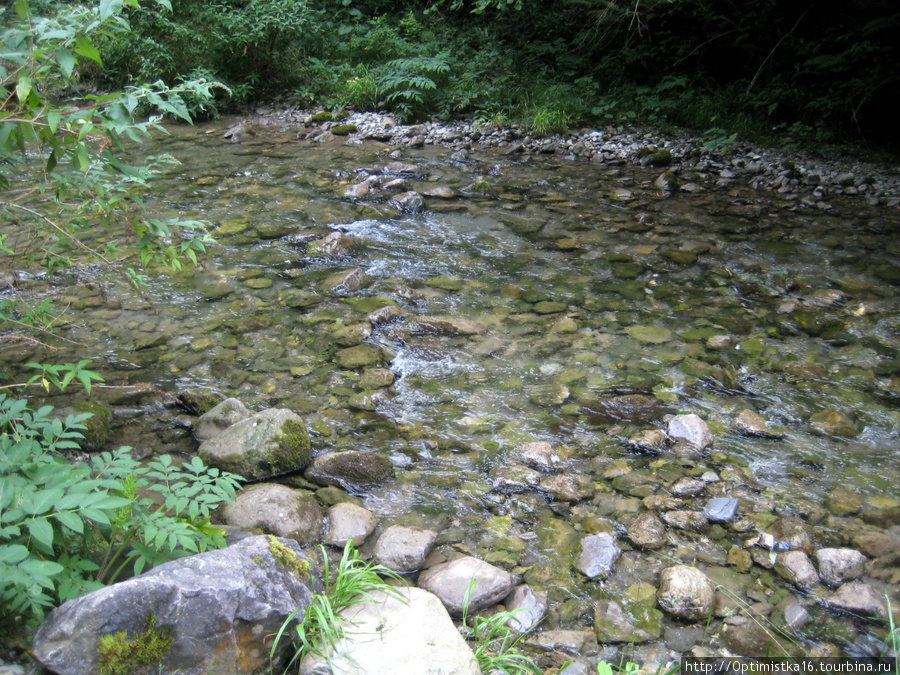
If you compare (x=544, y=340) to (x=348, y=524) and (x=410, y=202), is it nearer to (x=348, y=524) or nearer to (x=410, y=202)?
(x=348, y=524)

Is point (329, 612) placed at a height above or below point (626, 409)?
above

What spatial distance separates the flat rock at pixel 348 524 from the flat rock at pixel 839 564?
1.84 m

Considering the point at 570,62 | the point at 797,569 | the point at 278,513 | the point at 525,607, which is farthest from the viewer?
the point at 570,62

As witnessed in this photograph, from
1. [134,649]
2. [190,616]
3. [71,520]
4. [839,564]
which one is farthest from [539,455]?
[71,520]

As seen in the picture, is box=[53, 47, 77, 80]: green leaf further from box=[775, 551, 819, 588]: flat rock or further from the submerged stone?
the submerged stone

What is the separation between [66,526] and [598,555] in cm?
190

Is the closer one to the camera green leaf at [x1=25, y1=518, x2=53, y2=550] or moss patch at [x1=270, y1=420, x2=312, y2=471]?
green leaf at [x1=25, y1=518, x2=53, y2=550]

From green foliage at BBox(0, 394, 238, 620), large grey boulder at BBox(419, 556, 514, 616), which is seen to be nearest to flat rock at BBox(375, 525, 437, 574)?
large grey boulder at BBox(419, 556, 514, 616)

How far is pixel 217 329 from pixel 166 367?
19.8 inches

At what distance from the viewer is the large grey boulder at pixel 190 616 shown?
1498 mm

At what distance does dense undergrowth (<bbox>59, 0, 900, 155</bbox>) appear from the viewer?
7969mm

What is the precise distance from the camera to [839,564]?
2.42 metres

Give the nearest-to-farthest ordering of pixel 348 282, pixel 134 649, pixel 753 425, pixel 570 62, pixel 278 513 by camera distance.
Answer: pixel 134 649, pixel 278 513, pixel 753 425, pixel 348 282, pixel 570 62

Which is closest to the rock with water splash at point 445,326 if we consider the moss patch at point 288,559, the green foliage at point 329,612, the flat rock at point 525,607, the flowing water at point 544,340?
the flowing water at point 544,340
